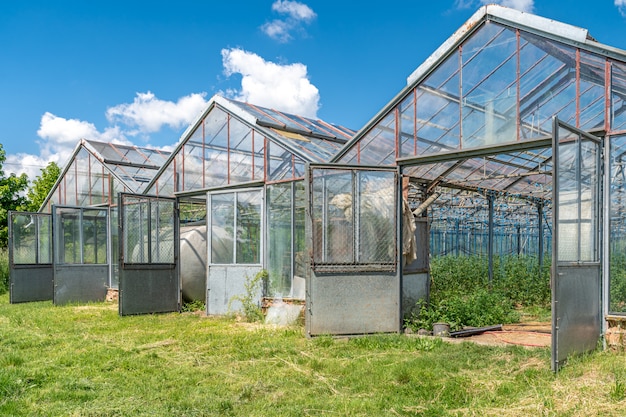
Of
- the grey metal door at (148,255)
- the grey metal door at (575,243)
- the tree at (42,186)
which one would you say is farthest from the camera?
the tree at (42,186)

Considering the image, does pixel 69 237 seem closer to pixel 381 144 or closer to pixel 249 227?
pixel 249 227

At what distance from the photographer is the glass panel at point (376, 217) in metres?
8.04

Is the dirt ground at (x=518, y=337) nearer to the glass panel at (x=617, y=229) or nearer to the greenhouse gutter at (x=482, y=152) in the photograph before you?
the glass panel at (x=617, y=229)

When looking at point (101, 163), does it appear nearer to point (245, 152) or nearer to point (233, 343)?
point (245, 152)

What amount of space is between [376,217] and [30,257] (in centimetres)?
1073

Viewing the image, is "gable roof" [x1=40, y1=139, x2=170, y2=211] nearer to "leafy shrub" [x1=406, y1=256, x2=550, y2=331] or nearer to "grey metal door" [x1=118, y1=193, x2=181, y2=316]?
"grey metal door" [x1=118, y1=193, x2=181, y2=316]

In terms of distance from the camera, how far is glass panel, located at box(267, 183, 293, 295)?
9938 mm

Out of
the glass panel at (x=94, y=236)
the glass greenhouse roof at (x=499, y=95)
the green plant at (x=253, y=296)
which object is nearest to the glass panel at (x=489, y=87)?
the glass greenhouse roof at (x=499, y=95)

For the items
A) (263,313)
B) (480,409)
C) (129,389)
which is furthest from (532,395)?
(263,313)

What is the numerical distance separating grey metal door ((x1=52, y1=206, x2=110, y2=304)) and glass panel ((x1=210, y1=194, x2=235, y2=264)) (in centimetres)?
435

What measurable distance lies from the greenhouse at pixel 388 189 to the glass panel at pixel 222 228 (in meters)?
0.03

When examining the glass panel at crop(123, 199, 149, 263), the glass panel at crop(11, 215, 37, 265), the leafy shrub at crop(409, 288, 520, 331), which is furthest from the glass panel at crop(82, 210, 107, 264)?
the leafy shrub at crop(409, 288, 520, 331)

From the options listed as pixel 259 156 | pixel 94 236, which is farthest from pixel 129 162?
pixel 259 156

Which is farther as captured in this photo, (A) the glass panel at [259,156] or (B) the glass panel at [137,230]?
(B) the glass panel at [137,230]
